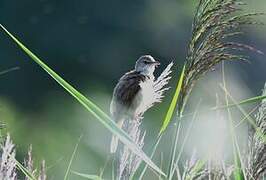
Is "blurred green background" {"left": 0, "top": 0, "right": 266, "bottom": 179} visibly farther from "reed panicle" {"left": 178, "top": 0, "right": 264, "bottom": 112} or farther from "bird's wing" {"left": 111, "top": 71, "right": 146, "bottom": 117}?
"reed panicle" {"left": 178, "top": 0, "right": 264, "bottom": 112}

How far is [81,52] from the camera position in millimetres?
18281

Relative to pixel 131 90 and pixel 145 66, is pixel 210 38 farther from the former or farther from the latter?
pixel 145 66

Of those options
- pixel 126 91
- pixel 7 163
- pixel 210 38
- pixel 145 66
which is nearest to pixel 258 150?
pixel 210 38

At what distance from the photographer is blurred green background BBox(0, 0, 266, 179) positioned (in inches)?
594

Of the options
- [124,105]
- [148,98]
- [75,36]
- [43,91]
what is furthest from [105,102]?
[148,98]

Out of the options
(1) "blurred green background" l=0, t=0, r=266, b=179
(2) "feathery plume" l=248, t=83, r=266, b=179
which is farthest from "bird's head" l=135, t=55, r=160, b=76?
(1) "blurred green background" l=0, t=0, r=266, b=179

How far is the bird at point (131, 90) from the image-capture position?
167 inches

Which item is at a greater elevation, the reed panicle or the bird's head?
the bird's head

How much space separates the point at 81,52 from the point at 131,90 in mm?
13692

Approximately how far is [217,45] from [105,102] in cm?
1154

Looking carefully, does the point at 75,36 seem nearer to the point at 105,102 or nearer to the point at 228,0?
the point at 105,102

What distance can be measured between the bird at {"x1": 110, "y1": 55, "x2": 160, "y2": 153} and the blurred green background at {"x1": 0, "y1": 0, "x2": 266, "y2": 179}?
28.0 ft

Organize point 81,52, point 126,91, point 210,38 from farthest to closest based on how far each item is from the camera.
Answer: point 81,52 < point 126,91 < point 210,38

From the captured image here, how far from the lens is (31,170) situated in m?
2.72
